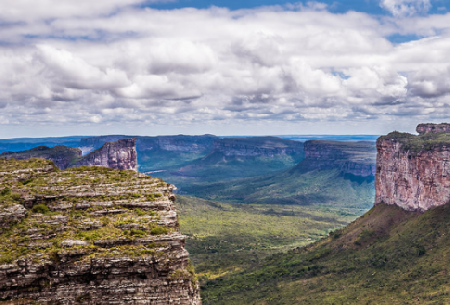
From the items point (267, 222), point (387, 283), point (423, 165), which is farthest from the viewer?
point (267, 222)

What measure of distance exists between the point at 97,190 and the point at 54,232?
5964 mm

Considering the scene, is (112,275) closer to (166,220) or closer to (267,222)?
(166,220)

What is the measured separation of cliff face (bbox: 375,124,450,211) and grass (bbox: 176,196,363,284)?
143 ft

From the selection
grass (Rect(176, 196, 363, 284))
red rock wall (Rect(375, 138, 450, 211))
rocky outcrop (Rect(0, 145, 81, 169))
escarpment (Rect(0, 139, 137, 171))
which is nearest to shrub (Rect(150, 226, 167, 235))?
grass (Rect(176, 196, 363, 284))

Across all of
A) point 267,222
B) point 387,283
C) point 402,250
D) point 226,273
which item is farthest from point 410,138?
point 267,222

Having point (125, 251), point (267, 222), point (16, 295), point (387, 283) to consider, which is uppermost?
point (125, 251)

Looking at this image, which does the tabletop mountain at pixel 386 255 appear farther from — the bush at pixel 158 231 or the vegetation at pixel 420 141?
the bush at pixel 158 231

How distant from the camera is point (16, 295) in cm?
2714

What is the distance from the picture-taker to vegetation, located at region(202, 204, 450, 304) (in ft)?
224

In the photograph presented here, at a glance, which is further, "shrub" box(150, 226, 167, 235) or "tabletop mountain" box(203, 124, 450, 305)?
"tabletop mountain" box(203, 124, 450, 305)

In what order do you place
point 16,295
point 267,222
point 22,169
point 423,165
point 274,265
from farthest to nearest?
1. point 267,222
2. point 274,265
3. point 423,165
4. point 22,169
5. point 16,295

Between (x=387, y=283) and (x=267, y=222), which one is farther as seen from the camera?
(x=267, y=222)

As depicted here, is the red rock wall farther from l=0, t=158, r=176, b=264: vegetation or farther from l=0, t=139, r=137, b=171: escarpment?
l=0, t=139, r=137, b=171: escarpment

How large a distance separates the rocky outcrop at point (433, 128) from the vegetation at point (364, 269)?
3151cm
